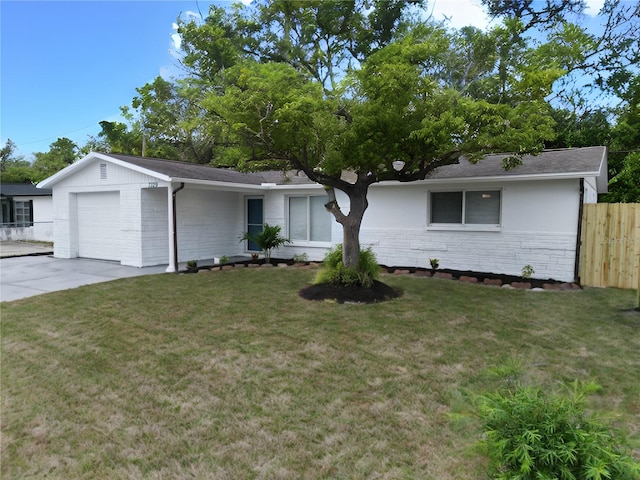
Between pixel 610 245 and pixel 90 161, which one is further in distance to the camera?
pixel 90 161

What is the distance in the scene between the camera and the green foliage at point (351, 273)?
315 inches

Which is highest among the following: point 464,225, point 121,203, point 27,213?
point 121,203

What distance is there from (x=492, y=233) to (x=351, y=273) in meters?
4.28

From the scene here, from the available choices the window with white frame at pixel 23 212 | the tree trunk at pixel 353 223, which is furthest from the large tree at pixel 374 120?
the window with white frame at pixel 23 212

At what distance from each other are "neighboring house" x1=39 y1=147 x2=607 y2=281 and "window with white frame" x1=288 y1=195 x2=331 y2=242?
3 centimetres

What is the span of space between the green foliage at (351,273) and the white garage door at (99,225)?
7.40m

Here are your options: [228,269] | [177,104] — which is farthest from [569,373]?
[177,104]

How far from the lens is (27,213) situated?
925 inches

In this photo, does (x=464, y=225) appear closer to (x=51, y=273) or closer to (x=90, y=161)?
(x=51, y=273)

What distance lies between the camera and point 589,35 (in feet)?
63.5

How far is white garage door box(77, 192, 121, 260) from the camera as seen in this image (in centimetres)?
1253

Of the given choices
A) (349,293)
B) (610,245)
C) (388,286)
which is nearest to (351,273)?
(349,293)

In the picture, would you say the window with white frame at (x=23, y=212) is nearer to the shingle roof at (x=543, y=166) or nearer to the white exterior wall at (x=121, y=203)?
the white exterior wall at (x=121, y=203)

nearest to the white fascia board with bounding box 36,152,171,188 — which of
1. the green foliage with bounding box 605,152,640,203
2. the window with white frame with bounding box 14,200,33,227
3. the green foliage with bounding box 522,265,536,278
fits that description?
the green foliage with bounding box 522,265,536,278
